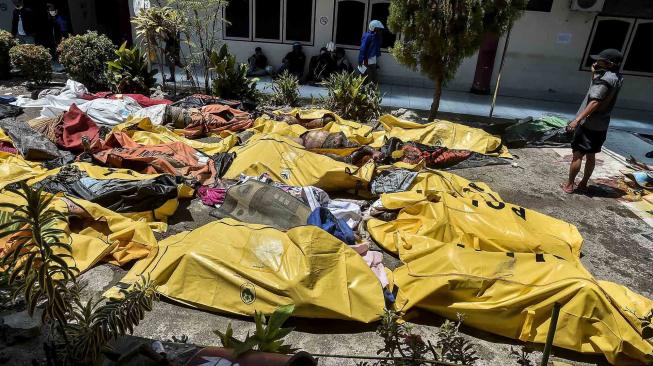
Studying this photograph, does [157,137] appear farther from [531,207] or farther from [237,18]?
[237,18]

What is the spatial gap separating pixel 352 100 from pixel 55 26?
7796 millimetres

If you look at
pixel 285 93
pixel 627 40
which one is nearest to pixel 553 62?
pixel 627 40

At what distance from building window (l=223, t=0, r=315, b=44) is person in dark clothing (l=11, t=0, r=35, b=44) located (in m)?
4.70

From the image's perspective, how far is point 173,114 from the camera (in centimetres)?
701

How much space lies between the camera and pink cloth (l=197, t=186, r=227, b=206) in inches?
194

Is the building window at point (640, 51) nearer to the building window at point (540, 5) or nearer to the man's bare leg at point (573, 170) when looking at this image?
the building window at point (540, 5)

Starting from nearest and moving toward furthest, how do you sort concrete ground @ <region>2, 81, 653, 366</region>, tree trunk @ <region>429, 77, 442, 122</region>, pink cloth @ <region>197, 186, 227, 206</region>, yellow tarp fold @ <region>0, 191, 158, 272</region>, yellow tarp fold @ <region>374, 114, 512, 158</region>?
concrete ground @ <region>2, 81, 653, 366</region>
yellow tarp fold @ <region>0, 191, 158, 272</region>
pink cloth @ <region>197, 186, 227, 206</region>
yellow tarp fold @ <region>374, 114, 512, 158</region>
tree trunk @ <region>429, 77, 442, 122</region>

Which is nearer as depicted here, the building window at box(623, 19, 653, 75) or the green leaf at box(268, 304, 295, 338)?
the green leaf at box(268, 304, 295, 338)

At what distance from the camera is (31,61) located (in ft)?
29.1

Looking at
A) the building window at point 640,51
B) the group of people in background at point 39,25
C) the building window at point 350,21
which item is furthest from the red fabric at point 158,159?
the building window at point 640,51

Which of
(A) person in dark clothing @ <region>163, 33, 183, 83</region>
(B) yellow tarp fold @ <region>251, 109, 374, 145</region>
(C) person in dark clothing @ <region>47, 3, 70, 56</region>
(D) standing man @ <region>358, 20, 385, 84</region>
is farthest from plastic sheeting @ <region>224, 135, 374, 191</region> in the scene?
(C) person in dark clothing @ <region>47, 3, 70, 56</region>

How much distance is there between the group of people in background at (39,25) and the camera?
10.8m

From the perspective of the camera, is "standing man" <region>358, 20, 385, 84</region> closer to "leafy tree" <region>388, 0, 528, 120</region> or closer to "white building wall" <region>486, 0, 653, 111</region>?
"leafy tree" <region>388, 0, 528, 120</region>

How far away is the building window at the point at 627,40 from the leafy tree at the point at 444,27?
4115mm
